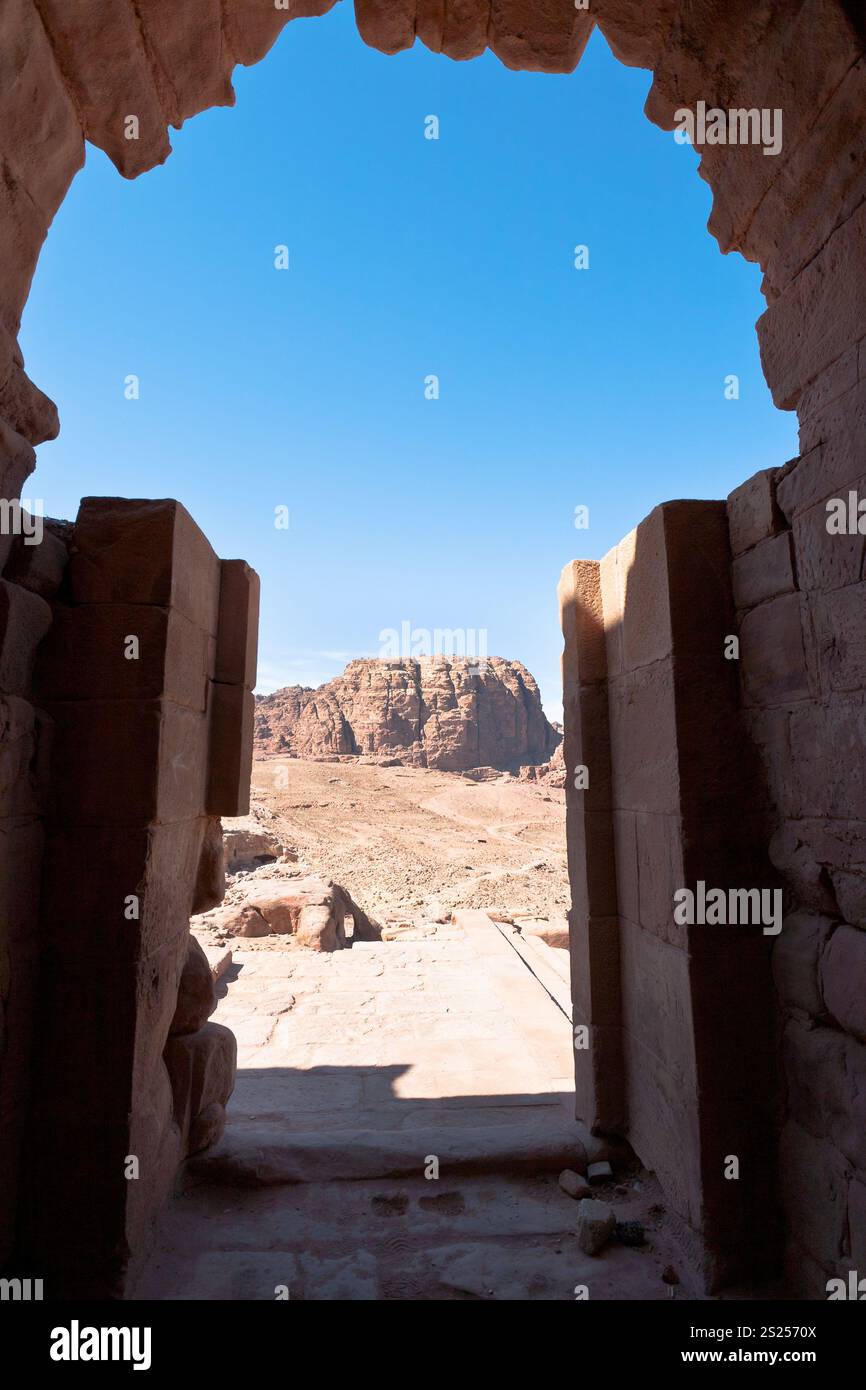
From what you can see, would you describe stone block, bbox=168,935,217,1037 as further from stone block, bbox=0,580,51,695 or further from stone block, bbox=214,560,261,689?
stone block, bbox=0,580,51,695

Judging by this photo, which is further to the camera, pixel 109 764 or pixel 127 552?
pixel 127 552

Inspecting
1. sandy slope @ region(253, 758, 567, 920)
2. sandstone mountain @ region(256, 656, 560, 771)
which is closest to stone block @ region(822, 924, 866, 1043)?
sandy slope @ region(253, 758, 567, 920)

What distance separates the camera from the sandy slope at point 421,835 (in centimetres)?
1788

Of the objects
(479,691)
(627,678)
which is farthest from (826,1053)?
(479,691)

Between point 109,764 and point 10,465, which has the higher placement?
point 10,465

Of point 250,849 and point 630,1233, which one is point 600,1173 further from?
point 250,849

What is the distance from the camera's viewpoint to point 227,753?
3.57 m

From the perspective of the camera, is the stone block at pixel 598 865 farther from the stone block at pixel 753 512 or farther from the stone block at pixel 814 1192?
the stone block at pixel 753 512

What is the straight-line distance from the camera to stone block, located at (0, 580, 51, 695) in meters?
2.49

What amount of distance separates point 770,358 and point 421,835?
2787 cm

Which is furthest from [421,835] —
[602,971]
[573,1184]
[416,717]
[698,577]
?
[416,717]

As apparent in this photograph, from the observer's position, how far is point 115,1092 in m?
2.60

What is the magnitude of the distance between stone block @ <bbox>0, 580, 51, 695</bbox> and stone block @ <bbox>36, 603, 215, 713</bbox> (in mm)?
65
